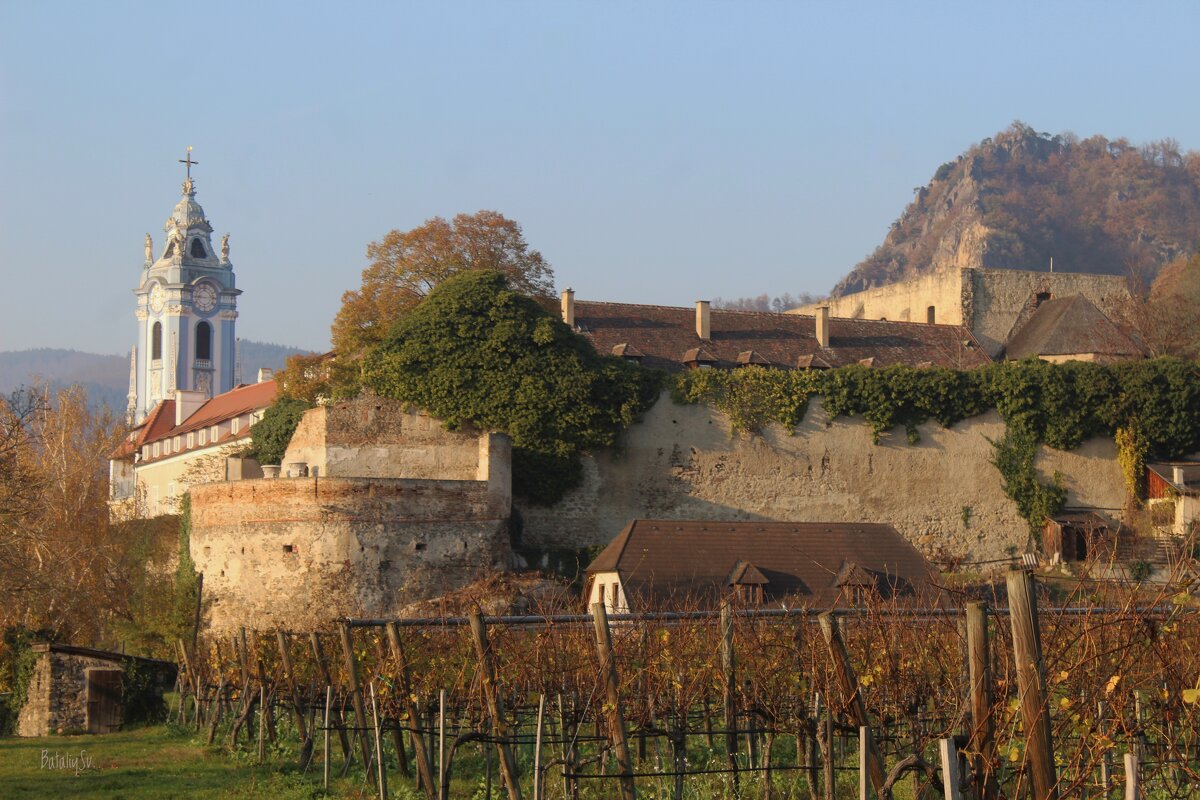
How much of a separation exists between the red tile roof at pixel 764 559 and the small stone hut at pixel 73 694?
11109 mm

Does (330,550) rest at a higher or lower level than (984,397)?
lower

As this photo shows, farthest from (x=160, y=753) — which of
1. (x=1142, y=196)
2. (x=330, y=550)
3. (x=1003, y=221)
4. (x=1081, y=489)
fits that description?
(x=1142, y=196)

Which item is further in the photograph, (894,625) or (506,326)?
(506,326)

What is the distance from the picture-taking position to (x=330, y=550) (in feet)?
116

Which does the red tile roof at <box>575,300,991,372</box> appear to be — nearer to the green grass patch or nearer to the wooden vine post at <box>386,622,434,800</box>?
the green grass patch

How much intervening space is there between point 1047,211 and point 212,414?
11908 centimetres

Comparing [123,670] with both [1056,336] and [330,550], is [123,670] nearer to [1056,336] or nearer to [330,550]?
[330,550]

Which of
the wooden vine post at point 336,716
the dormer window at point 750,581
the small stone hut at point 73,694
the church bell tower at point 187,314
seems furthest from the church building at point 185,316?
the wooden vine post at point 336,716

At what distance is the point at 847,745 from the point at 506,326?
2240 cm

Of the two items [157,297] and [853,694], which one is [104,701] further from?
[157,297]

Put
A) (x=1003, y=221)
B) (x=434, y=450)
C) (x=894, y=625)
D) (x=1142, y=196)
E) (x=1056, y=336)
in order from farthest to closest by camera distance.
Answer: (x=1142, y=196) → (x=1003, y=221) → (x=1056, y=336) → (x=434, y=450) → (x=894, y=625)

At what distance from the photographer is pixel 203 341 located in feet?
350

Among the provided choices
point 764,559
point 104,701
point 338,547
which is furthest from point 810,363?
point 104,701

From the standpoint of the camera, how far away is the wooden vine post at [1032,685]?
9.48 meters
